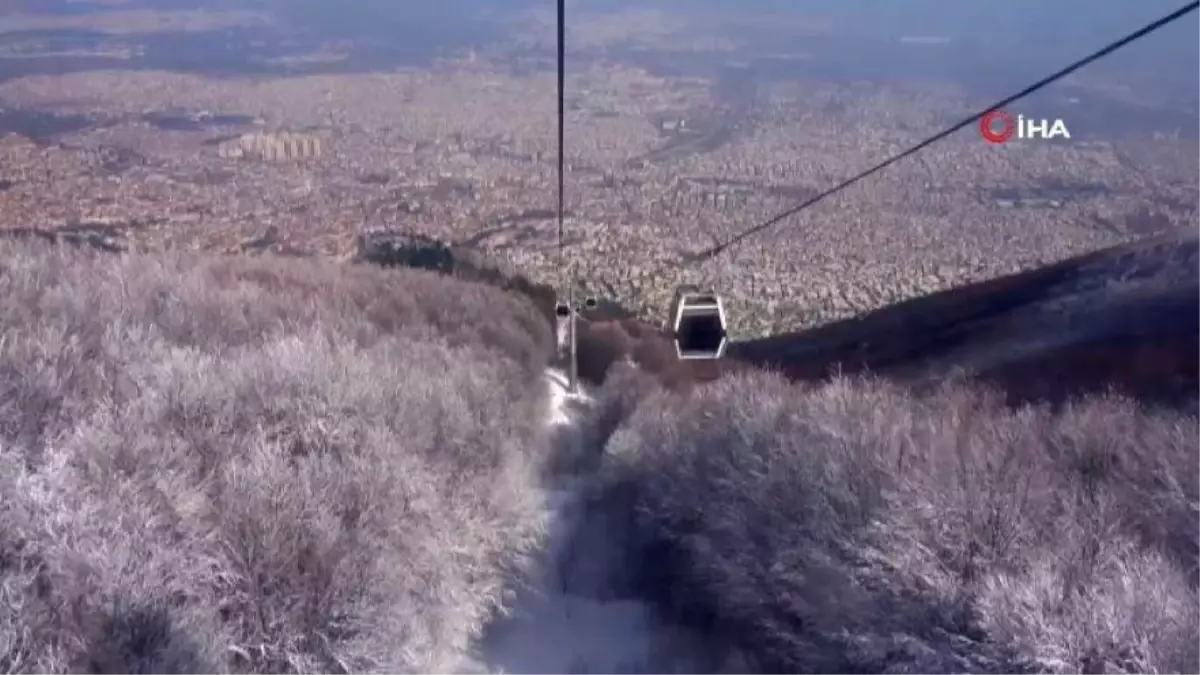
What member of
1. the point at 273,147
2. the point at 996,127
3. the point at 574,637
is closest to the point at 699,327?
the point at 996,127

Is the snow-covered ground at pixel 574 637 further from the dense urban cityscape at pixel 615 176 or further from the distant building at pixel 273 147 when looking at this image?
the distant building at pixel 273 147

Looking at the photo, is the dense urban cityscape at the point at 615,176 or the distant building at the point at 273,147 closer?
the dense urban cityscape at the point at 615,176

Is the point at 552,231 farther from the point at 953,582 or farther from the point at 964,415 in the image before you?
the point at 953,582

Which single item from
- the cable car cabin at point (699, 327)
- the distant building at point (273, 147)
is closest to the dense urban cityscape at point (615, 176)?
the distant building at point (273, 147)

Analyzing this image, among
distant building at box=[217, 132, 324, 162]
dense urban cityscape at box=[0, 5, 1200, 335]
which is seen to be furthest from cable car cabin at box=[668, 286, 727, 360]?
distant building at box=[217, 132, 324, 162]

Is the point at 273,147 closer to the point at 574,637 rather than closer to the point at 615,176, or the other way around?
the point at 615,176

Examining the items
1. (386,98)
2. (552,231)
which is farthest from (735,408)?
(386,98)
